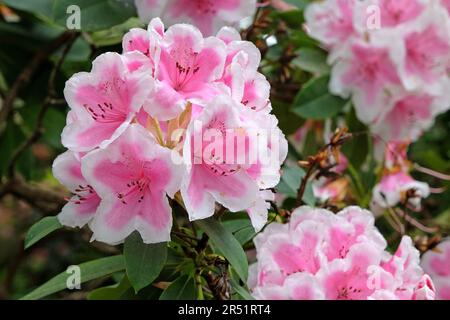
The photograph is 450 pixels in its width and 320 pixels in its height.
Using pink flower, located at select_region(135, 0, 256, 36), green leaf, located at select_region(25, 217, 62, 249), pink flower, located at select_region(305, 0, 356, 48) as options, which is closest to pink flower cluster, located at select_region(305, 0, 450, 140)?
pink flower, located at select_region(305, 0, 356, 48)

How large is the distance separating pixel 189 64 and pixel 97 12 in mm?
398

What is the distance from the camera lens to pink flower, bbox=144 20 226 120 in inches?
35.9

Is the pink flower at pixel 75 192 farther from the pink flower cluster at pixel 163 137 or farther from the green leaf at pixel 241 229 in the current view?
the green leaf at pixel 241 229

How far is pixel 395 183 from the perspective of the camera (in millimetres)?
1569

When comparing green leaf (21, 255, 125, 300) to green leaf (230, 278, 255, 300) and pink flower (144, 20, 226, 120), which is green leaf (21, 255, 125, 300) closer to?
green leaf (230, 278, 255, 300)

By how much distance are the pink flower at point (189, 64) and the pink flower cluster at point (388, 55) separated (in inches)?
19.6

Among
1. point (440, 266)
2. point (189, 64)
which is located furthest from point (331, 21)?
point (189, 64)

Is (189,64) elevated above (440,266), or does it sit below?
above

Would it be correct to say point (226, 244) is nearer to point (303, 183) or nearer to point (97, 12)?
point (303, 183)

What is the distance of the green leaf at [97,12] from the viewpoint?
4.15 ft

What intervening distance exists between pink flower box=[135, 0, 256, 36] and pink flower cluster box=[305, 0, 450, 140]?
215 millimetres

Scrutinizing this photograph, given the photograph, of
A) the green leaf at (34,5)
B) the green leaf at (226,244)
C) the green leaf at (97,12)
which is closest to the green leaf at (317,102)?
the green leaf at (97,12)
